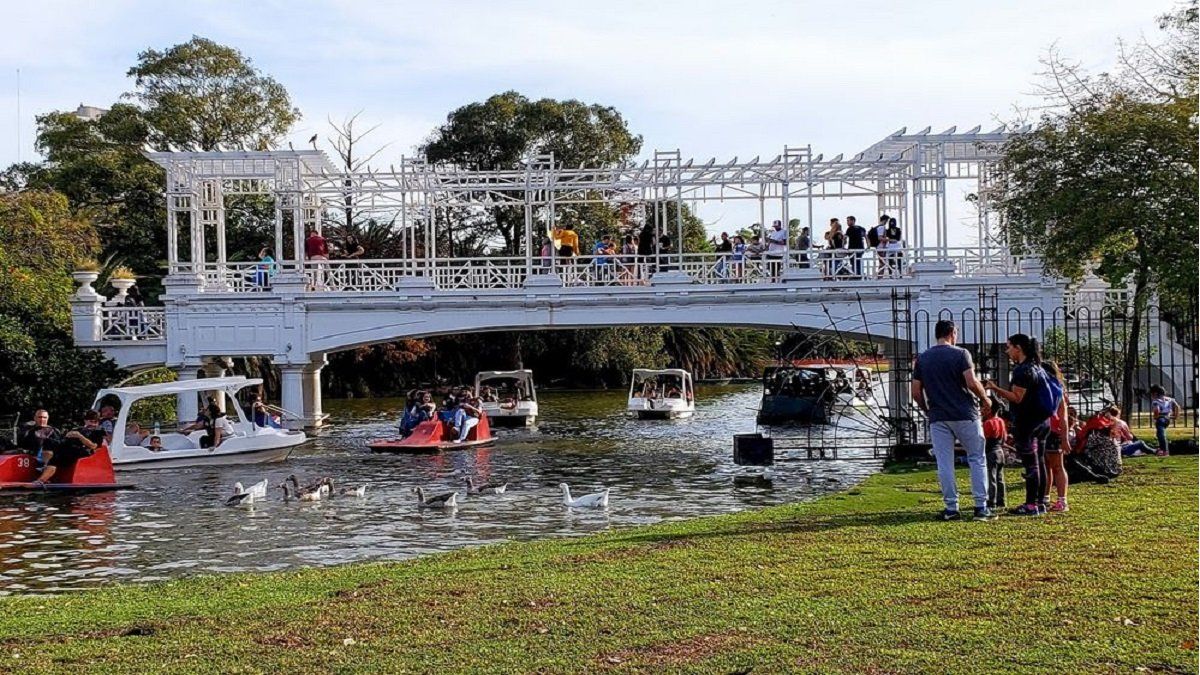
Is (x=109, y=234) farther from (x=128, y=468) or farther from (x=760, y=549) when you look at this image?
(x=760, y=549)

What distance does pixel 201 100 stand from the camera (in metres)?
58.6

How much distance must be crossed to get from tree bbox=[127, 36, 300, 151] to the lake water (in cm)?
2702

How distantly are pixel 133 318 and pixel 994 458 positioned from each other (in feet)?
82.7

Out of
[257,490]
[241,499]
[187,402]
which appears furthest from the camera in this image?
[187,402]

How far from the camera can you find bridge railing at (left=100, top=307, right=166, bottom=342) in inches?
1355

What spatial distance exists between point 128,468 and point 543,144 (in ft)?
115

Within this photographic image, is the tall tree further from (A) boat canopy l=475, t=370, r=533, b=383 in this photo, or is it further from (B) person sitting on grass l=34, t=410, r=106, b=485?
(B) person sitting on grass l=34, t=410, r=106, b=485

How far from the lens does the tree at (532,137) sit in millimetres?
59625

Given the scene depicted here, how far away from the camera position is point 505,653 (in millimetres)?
8789

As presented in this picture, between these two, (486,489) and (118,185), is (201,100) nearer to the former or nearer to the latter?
(118,185)

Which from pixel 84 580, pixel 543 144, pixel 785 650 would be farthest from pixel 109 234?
pixel 785 650

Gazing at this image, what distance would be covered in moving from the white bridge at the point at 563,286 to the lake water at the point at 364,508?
10.00 ft

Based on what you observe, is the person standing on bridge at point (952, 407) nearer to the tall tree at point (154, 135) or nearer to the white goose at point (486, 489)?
the white goose at point (486, 489)

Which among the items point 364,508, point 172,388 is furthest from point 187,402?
point 364,508
